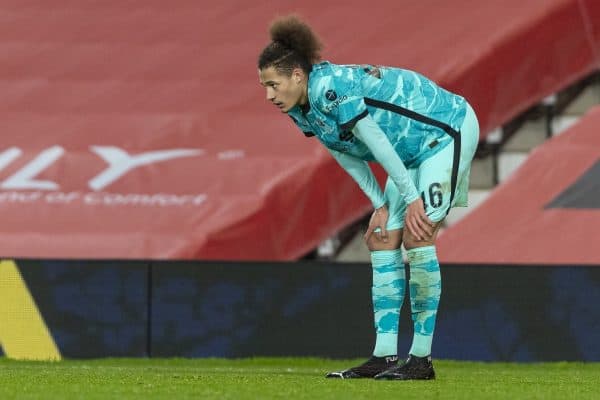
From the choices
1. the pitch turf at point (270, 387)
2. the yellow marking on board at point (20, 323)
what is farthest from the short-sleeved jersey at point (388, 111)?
the yellow marking on board at point (20, 323)

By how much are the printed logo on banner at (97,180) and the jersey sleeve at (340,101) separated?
5.62 metres

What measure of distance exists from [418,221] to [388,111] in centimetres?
47

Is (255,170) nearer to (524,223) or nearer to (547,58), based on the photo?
(524,223)

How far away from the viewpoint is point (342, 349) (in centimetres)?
905

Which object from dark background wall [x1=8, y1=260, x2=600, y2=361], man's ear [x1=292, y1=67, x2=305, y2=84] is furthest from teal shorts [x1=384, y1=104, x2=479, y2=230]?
dark background wall [x1=8, y1=260, x2=600, y2=361]

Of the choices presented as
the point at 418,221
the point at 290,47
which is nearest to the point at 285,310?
the point at 418,221

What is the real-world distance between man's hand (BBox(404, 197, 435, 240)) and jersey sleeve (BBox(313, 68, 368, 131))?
0.41 metres

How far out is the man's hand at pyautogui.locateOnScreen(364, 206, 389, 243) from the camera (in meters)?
6.02

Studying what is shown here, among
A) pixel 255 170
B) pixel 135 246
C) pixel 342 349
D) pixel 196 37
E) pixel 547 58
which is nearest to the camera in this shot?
pixel 342 349

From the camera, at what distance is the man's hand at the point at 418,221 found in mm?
5824

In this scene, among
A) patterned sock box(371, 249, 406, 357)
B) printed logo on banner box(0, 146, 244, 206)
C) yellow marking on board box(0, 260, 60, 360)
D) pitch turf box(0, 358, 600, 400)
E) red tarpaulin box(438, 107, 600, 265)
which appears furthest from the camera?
printed logo on banner box(0, 146, 244, 206)

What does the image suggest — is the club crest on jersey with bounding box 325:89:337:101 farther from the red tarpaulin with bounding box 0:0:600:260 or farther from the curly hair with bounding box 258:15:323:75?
the red tarpaulin with bounding box 0:0:600:260

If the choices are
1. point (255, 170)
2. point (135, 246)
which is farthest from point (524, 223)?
point (135, 246)

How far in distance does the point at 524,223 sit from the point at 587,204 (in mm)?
505
